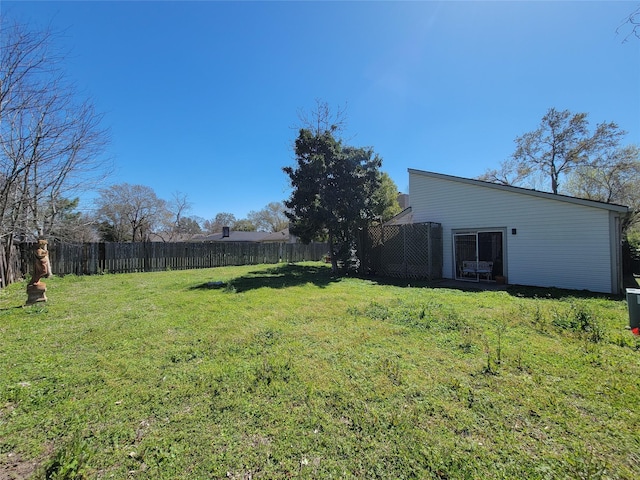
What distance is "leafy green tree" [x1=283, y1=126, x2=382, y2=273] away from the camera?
476 inches

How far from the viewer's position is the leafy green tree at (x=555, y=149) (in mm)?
17250

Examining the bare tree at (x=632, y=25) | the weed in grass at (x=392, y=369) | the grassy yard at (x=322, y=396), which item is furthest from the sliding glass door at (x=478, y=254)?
the weed in grass at (x=392, y=369)

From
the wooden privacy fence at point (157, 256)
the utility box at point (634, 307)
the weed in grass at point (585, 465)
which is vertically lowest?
the weed in grass at point (585, 465)

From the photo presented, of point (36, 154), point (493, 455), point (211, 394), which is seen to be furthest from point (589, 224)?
point (36, 154)

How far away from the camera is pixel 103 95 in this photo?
8531 millimetres

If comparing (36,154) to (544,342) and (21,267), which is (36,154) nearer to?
(21,267)

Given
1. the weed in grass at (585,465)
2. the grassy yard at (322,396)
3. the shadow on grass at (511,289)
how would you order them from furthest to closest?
the shadow on grass at (511,289)
the grassy yard at (322,396)
the weed in grass at (585,465)

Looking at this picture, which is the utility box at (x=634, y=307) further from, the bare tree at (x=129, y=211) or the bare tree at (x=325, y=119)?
the bare tree at (x=129, y=211)

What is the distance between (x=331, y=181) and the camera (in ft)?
40.6

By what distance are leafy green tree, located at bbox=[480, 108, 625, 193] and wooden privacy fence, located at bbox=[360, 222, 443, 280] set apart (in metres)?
14.4

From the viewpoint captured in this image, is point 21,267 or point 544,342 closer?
point 544,342

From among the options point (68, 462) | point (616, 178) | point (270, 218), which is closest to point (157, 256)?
point (68, 462)

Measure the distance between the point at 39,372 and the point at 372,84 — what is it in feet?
36.7

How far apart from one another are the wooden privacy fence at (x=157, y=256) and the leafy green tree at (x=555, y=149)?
17314 millimetres
